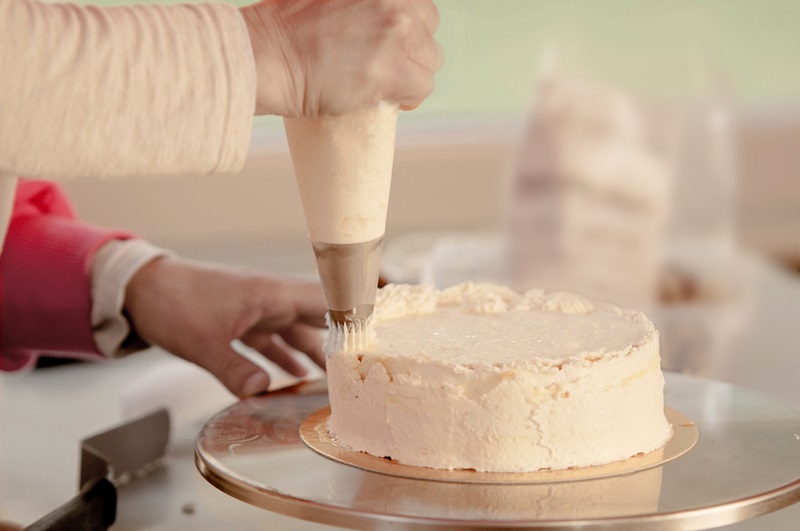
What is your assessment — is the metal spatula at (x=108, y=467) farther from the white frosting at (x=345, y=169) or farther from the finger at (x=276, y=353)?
the white frosting at (x=345, y=169)

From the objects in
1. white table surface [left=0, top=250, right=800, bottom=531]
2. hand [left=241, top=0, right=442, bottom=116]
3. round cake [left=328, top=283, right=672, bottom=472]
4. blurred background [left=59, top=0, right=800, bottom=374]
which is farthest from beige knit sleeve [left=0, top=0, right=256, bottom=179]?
blurred background [left=59, top=0, right=800, bottom=374]

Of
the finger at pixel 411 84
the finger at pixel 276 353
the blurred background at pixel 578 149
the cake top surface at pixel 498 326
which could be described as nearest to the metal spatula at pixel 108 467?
the finger at pixel 276 353

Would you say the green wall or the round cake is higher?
the green wall

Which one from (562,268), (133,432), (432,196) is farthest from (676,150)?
(133,432)

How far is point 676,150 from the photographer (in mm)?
1415

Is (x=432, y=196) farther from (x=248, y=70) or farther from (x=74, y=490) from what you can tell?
(x=248, y=70)

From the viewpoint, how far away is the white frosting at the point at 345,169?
0.61m

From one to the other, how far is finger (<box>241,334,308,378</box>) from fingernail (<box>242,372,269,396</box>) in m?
0.11

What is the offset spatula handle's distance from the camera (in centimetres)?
65

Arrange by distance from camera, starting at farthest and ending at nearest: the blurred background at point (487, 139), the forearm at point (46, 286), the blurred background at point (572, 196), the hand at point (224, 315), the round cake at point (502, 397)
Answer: the blurred background at point (487, 139) → the blurred background at point (572, 196) → the forearm at point (46, 286) → the hand at point (224, 315) → the round cake at point (502, 397)

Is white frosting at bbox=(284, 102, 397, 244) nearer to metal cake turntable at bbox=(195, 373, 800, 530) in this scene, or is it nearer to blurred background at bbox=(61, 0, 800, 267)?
metal cake turntable at bbox=(195, 373, 800, 530)

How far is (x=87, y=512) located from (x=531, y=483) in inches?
11.4

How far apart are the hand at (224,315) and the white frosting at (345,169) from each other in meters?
0.23

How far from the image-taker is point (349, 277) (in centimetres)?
66
